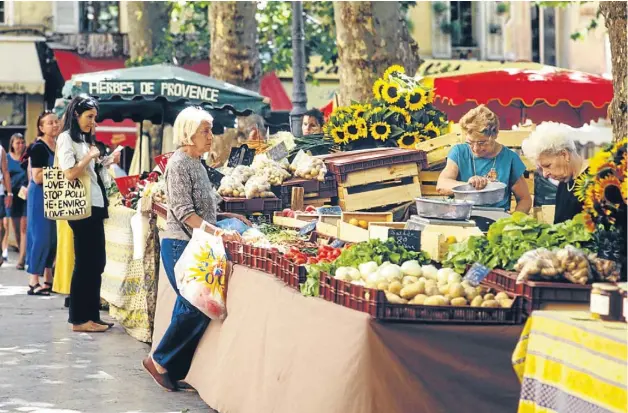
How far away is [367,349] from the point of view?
17.9 ft

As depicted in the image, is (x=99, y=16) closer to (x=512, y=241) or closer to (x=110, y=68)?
(x=110, y=68)

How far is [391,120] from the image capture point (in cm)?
1091

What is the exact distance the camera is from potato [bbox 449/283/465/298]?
563 centimetres

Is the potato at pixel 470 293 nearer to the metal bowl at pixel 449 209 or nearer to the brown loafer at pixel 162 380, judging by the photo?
the metal bowl at pixel 449 209

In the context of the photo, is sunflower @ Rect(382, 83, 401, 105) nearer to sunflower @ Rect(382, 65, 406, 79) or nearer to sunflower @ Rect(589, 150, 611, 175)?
sunflower @ Rect(382, 65, 406, 79)

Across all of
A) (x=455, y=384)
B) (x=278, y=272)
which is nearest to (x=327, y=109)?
(x=278, y=272)

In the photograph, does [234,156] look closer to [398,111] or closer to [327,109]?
[398,111]

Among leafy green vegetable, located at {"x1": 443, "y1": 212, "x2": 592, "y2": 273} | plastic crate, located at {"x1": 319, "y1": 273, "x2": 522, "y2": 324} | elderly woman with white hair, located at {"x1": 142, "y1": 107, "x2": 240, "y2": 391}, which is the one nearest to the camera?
plastic crate, located at {"x1": 319, "y1": 273, "x2": 522, "y2": 324}

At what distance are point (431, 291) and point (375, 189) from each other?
4.17 meters

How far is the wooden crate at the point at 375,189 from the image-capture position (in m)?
9.72

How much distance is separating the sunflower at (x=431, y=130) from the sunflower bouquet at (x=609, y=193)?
5.46m

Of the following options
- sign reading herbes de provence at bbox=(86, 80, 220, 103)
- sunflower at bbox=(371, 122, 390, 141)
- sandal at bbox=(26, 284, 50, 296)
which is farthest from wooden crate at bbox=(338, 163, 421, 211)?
sign reading herbes de provence at bbox=(86, 80, 220, 103)

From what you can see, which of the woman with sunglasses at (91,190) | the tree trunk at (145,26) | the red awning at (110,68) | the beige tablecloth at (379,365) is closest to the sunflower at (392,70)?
the woman with sunglasses at (91,190)

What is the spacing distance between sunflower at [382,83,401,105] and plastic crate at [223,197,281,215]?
177 centimetres
